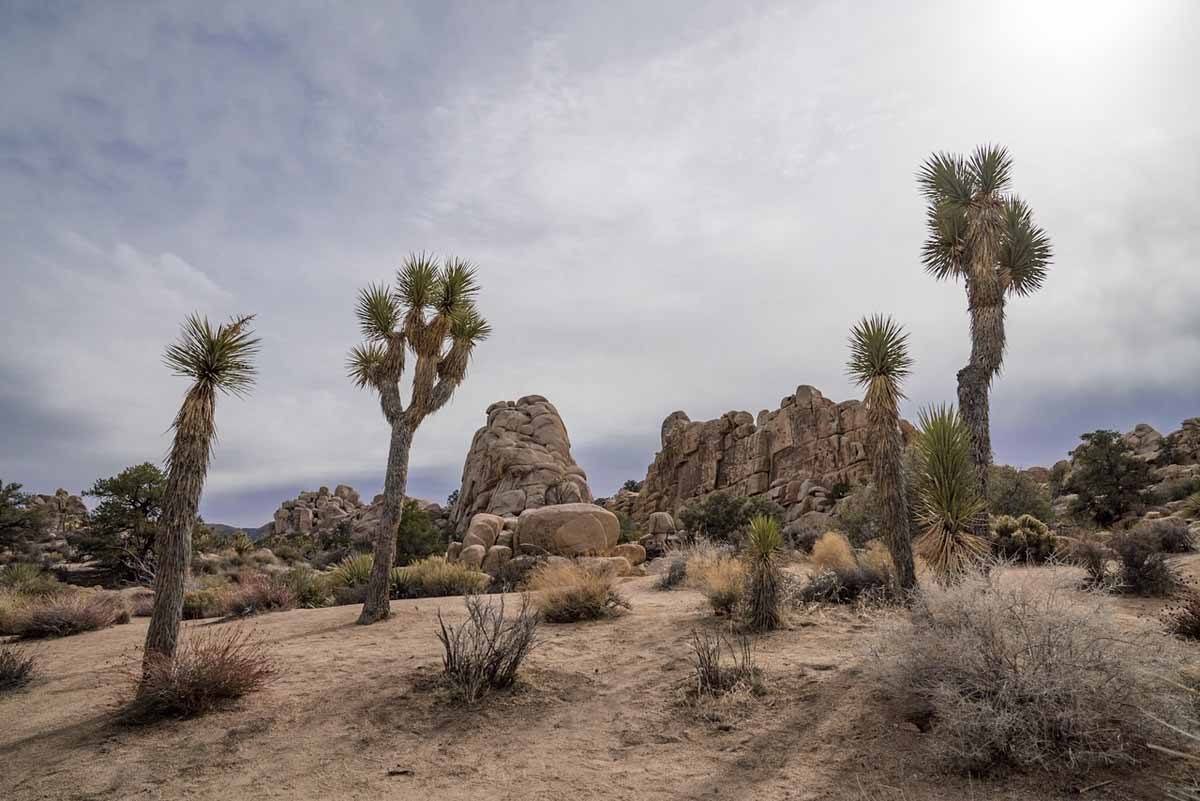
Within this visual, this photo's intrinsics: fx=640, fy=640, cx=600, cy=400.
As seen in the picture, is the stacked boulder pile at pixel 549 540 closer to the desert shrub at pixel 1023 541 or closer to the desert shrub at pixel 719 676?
the desert shrub at pixel 1023 541

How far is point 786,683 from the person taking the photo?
7.36 m

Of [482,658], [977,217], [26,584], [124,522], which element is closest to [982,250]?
[977,217]

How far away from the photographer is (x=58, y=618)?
13.1m

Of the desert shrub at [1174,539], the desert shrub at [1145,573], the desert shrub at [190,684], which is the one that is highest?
the desert shrub at [1174,539]

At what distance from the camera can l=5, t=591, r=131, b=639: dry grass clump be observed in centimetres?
1295

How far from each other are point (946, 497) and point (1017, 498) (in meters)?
16.8

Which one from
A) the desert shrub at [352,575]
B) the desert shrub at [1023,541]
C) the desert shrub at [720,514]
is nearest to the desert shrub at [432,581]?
the desert shrub at [352,575]

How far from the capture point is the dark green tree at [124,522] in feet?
91.2

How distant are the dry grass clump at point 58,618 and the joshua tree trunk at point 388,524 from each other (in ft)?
18.8

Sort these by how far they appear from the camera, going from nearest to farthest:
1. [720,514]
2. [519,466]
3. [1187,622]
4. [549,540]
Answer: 1. [1187,622]
2. [549,540]
3. [720,514]
4. [519,466]

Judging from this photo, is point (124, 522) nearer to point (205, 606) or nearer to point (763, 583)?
point (205, 606)

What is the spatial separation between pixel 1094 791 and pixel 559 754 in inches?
169

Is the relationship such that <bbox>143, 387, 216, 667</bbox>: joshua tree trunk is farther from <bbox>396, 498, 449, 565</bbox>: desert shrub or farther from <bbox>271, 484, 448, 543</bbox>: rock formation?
<bbox>271, 484, 448, 543</bbox>: rock formation

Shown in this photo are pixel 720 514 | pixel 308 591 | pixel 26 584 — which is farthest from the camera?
pixel 720 514
